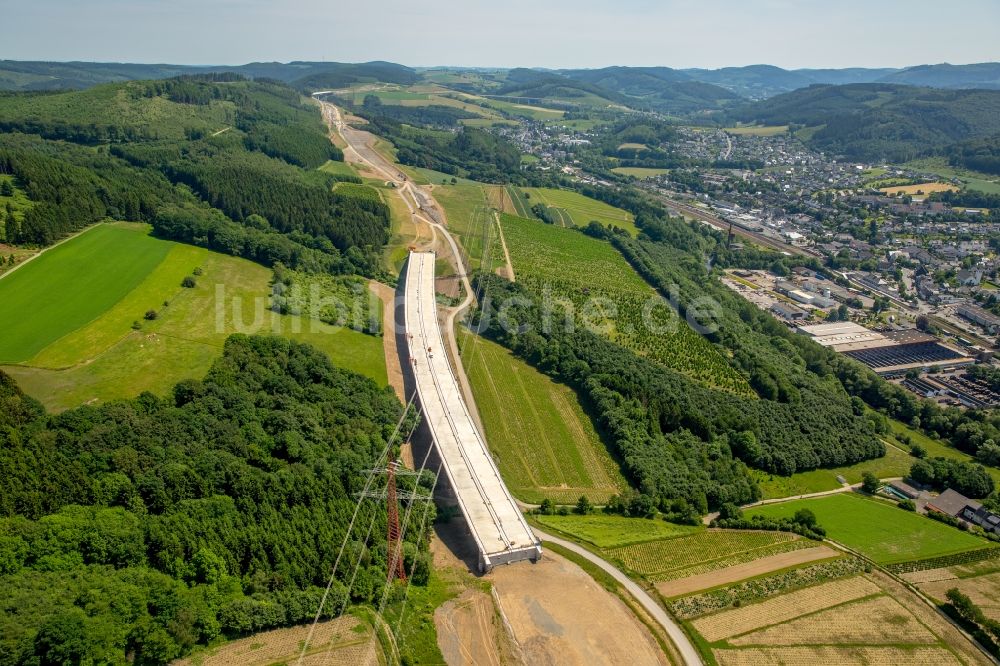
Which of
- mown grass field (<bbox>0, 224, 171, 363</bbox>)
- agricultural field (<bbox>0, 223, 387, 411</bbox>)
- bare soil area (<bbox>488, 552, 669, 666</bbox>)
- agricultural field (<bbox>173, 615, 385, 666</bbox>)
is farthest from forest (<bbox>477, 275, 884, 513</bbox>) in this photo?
mown grass field (<bbox>0, 224, 171, 363</bbox>)

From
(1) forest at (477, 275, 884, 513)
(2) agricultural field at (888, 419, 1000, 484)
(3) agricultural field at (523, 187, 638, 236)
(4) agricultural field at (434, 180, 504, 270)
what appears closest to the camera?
(1) forest at (477, 275, 884, 513)

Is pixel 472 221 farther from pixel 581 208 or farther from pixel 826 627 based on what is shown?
pixel 826 627

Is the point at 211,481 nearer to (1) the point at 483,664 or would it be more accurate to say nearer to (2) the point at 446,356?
(1) the point at 483,664

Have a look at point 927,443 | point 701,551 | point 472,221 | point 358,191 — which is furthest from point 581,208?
point 701,551

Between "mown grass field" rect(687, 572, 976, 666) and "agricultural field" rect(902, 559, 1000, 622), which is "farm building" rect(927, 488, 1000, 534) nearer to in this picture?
"agricultural field" rect(902, 559, 1000, 622)

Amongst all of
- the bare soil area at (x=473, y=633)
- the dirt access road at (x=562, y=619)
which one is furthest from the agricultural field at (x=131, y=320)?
the bare soil area at (x=473, y=633)

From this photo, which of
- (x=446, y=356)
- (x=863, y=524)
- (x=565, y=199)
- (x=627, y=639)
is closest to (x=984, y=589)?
(x=863, y=524)
